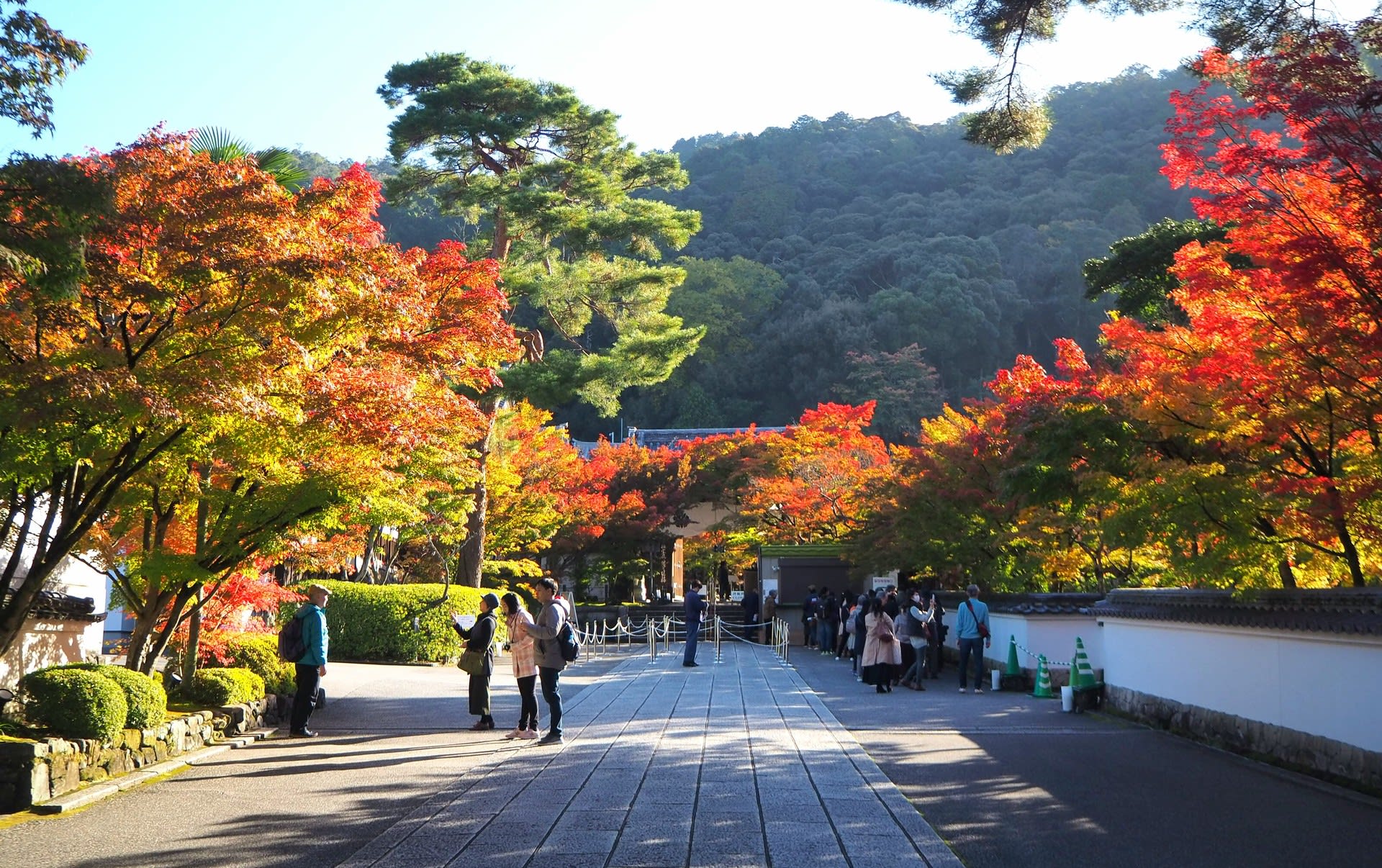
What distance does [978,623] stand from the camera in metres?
16.8

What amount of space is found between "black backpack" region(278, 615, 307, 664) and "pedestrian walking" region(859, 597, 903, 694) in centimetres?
837

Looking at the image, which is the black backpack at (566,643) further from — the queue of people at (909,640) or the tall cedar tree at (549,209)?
the tall cedar tree at (549,209)

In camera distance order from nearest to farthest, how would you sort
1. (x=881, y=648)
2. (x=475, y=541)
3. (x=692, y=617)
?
1. (x=881, y=648)
2. (x=692, y=617)
3. (x=475, y=541)

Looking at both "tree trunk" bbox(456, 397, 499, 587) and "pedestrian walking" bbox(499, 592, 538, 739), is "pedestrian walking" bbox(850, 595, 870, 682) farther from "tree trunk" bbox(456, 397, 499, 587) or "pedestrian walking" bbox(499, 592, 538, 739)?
"pedestrian walking" bbox(499, 592, 538, 739)

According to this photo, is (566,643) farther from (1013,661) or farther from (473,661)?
(1013,661)

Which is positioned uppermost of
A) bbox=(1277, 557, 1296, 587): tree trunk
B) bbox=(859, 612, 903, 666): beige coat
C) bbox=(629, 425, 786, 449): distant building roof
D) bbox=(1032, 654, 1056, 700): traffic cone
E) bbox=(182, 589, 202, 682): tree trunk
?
bbox=(629, 425, 786, 449): distant building roof

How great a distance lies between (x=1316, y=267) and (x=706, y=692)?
1028 cm

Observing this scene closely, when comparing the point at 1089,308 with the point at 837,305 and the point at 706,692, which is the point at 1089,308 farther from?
the point at 706,692

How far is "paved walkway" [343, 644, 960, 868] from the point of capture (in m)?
6.03

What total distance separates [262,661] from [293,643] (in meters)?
1.56

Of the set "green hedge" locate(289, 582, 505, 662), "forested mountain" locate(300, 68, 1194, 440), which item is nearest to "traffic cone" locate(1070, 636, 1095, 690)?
"green hedge" locate(289, 582, 505, 662)

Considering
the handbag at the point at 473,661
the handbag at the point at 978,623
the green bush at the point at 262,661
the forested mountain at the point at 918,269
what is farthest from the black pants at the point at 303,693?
the forested mountain at the point at 918,269

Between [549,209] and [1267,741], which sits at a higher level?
[549,209]

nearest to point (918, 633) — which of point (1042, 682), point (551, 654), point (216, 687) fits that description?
point (1042, 682)
